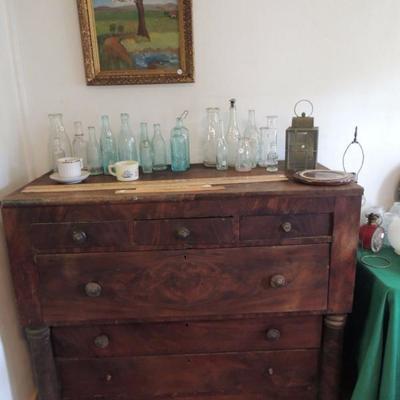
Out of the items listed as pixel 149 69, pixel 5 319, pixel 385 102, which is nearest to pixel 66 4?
pixel 149 69

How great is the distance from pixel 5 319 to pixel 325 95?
1651mm

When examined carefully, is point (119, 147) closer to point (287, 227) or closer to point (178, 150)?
point (178, 150)

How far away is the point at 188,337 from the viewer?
139 centimetres

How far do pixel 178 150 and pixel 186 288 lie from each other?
0.59 metres

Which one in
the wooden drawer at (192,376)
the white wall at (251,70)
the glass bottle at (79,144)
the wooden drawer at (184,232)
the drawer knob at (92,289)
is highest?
the white wall at (251,70)

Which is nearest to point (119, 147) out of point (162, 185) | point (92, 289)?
point (162, 185)

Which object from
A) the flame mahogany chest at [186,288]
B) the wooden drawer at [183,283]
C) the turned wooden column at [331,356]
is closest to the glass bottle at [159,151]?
the flame mahogany chest at [186,288]

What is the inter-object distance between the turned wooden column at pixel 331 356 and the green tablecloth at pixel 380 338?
81mm

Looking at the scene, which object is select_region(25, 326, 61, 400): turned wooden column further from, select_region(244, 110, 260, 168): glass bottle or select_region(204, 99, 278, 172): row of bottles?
select_region(244, 110, 260, 168): glass bottle

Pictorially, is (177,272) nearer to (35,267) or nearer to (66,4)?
(35,267)

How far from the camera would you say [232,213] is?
1241 mm

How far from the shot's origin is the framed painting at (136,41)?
5.01ft

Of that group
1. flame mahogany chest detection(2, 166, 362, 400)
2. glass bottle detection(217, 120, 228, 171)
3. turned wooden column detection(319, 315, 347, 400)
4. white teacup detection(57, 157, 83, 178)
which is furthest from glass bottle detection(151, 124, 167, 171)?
turned wooden column detection(319, 315, 347, 400)

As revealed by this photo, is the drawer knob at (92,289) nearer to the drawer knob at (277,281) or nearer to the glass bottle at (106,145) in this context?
the glass bottle at (106,145)
